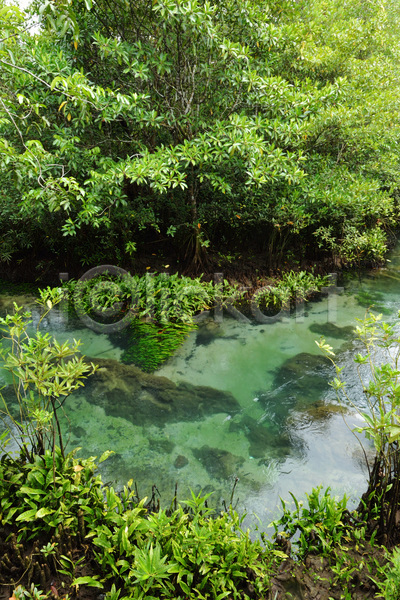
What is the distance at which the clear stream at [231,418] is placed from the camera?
10.5 ft

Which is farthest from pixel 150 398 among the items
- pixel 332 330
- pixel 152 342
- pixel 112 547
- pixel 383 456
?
pixel 332 330

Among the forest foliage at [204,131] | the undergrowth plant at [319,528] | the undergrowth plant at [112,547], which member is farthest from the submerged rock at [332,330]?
the undergrowth plant at [112,547]

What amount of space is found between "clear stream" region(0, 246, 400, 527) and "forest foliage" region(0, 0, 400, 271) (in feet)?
7.82

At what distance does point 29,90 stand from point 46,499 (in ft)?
18.9

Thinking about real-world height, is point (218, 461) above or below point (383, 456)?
below

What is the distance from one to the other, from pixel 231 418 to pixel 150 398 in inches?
40.4

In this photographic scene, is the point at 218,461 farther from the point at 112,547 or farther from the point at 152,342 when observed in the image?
the point at 152,342

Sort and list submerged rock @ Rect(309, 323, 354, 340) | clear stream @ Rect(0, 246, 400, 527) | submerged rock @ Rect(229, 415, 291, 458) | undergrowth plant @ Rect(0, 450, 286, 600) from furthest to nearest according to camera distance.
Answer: submerged rock @ Rect(309, 323, 354, 340), submerged rock @ Rect(229, 415, 291, 458), clear stream @ Rect(0, 246, 400, 527), undergrowth plant @ Rect(0, 450, 286, 600)

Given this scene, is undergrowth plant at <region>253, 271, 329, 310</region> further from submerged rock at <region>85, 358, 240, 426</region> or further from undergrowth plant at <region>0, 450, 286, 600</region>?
undergrowth plant at <region>0, 450, 286, 600</region>

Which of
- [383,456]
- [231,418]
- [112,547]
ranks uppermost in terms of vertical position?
[383,456]

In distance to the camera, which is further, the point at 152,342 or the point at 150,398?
the point at 152,342

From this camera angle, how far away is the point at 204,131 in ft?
20.9

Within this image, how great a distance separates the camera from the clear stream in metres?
3.19

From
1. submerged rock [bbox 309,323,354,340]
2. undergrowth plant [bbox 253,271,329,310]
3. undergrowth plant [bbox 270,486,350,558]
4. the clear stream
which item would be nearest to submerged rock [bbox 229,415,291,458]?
the clear stream
